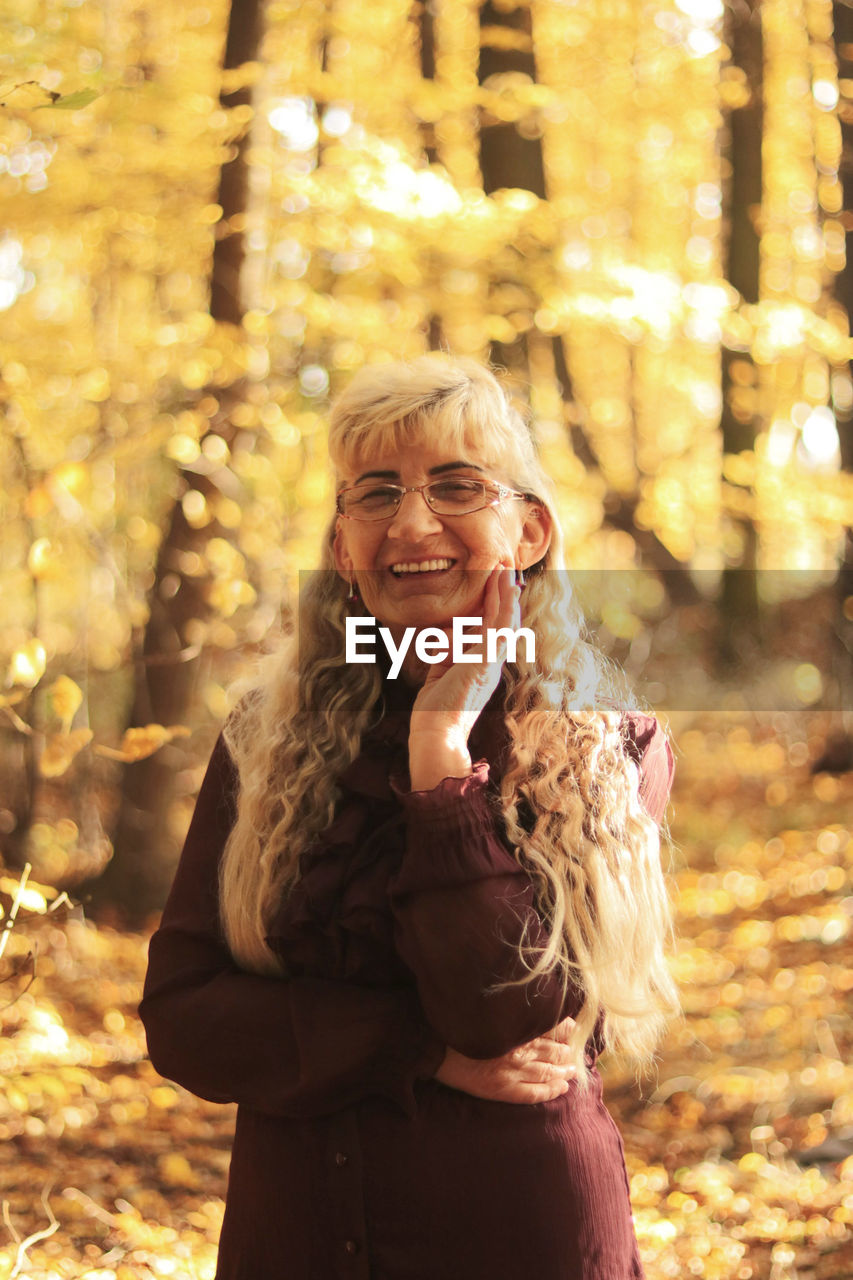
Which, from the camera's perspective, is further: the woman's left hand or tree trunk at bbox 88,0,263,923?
tree trunk at bbox 88,0,263,923

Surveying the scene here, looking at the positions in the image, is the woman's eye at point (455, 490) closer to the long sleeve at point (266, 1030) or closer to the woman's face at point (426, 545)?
the woman's face at point (426, 545)

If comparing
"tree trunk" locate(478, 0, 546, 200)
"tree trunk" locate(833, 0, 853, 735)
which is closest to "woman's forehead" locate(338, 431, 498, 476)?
"tree trunk" locate(478, 0, 546, 200)

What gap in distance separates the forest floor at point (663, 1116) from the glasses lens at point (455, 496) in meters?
1.65

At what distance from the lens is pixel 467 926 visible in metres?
1.53

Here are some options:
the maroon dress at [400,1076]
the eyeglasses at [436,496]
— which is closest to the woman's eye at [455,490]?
the eyeglasses at [436,496]

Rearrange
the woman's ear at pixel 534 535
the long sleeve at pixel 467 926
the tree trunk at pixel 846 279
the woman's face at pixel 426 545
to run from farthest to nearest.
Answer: the tree trunk at pixel 846 279
the woman's ear at pixel 534 535
the woman's face at pixel 426 545
the long sleeve at pixel 467 926

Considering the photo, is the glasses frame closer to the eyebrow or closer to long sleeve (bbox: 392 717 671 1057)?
the eyebrow

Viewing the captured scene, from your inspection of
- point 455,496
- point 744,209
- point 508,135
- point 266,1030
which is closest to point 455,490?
point 455,496

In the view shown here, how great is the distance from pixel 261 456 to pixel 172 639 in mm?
1035

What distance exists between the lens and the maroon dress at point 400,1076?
1549 mm

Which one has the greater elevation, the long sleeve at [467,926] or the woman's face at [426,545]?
the woman's face at [426,545]

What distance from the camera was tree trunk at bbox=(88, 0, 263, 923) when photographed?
5031 mm

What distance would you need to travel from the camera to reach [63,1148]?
4391 mm

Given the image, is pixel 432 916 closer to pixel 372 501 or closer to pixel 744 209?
pixel 372 501
